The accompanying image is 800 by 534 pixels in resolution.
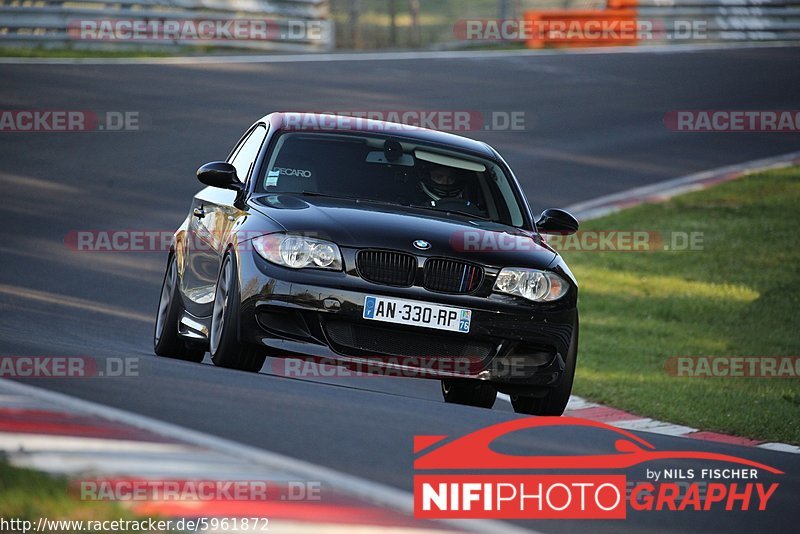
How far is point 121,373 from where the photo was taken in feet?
22.8

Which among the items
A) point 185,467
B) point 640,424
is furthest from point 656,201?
point 185,467

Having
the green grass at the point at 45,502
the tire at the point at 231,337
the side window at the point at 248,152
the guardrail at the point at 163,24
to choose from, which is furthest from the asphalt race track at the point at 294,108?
the guardrail at the point at 163,24

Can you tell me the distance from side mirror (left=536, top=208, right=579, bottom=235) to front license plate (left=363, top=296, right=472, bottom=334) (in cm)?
156

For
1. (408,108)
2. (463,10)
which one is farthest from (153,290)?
(463,10)

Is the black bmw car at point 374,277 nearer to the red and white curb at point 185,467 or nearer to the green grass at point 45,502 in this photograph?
the red and white curb at point 185,467

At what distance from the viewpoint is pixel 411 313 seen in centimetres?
733

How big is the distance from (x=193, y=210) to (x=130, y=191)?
25.2 feet

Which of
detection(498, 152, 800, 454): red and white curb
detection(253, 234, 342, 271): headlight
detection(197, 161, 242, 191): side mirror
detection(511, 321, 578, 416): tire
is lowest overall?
detection(498, 152, 800, 454): red and white curb

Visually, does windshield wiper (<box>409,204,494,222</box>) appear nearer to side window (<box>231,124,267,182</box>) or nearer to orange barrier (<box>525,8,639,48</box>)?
side window (<box>231,124,267,182</box>)

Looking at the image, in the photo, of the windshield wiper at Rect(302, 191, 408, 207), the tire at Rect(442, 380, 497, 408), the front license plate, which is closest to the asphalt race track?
the front license plate

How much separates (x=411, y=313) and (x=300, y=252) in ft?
2.11

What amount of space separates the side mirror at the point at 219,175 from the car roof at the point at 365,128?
0.57m

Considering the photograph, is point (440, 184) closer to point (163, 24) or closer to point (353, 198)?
point (353, 198)

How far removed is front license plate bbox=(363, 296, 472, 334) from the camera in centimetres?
730
